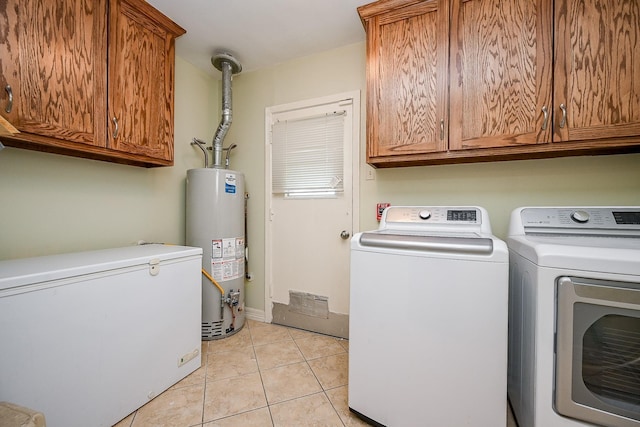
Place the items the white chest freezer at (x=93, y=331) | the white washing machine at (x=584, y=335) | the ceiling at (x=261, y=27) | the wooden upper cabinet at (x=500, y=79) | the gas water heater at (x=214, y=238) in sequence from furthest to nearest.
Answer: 1. the gas water heater at (x=214, y=238)
2. the ceiling at (x=261, y=27)
3. the wooden upper cabinet at (x=500, y=79)
4. the white chest freezer at (x=93, y=331)
5. the white washing machine at (x=584, y=335)

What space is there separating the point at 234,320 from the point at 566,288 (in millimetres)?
2150

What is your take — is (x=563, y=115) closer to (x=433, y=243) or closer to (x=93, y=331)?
(x=433, y=243)

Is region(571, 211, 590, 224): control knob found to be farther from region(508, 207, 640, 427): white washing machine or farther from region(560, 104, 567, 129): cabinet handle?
region(560, 104, 567, 129): cabinet handle

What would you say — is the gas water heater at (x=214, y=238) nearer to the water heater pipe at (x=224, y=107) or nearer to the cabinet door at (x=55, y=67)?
the water heater pipe at (x=224, y=107)

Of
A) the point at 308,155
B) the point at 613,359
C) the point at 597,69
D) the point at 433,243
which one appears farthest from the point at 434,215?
the point at 308,155

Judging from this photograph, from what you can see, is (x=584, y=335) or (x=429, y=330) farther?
(x=429, y=330)

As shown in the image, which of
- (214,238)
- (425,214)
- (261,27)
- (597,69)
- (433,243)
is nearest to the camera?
(433,243)

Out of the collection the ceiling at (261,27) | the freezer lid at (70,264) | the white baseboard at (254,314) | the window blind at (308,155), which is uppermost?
the ceiling at (261,27)

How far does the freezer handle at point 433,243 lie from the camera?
1053 millimetres

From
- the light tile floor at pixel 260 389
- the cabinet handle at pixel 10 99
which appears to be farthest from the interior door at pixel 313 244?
the cabinet handle at pixel 10 99

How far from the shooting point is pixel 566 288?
2.93ft

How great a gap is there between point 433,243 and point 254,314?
6.56 feet

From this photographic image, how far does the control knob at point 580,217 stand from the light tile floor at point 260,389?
3.48ft

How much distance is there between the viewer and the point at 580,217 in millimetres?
1320
